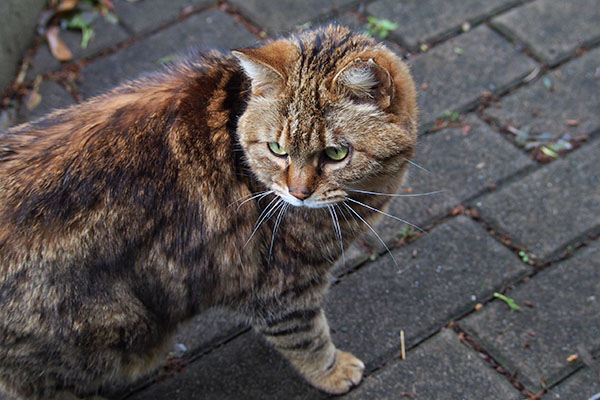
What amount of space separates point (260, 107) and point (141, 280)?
2.25 ft

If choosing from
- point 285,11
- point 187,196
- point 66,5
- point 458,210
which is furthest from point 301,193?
point 66,5

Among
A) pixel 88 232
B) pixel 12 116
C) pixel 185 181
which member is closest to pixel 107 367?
pixel 88 232

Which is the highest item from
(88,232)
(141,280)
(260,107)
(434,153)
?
(260,107)

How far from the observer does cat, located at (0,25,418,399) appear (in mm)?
1920

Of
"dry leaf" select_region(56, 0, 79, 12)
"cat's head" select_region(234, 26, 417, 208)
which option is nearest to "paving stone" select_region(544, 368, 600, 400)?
"cat's head" select_region(234, 26, 417, 208)

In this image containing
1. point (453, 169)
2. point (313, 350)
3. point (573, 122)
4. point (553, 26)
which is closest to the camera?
point (313, 350)

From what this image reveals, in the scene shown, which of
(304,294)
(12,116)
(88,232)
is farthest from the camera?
(12,116)

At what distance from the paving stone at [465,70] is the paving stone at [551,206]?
57cm

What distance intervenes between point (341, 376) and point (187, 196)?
98 cm

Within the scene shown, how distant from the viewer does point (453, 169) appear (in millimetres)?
3133

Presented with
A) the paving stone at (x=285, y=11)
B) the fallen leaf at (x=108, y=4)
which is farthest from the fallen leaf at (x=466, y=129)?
the fallen leaf at (x=108, y=4)

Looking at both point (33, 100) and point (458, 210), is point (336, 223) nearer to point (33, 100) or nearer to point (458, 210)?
point (458, 210)

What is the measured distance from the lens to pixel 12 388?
2.10 meters

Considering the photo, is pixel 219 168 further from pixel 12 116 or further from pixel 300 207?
pixel 12 116
